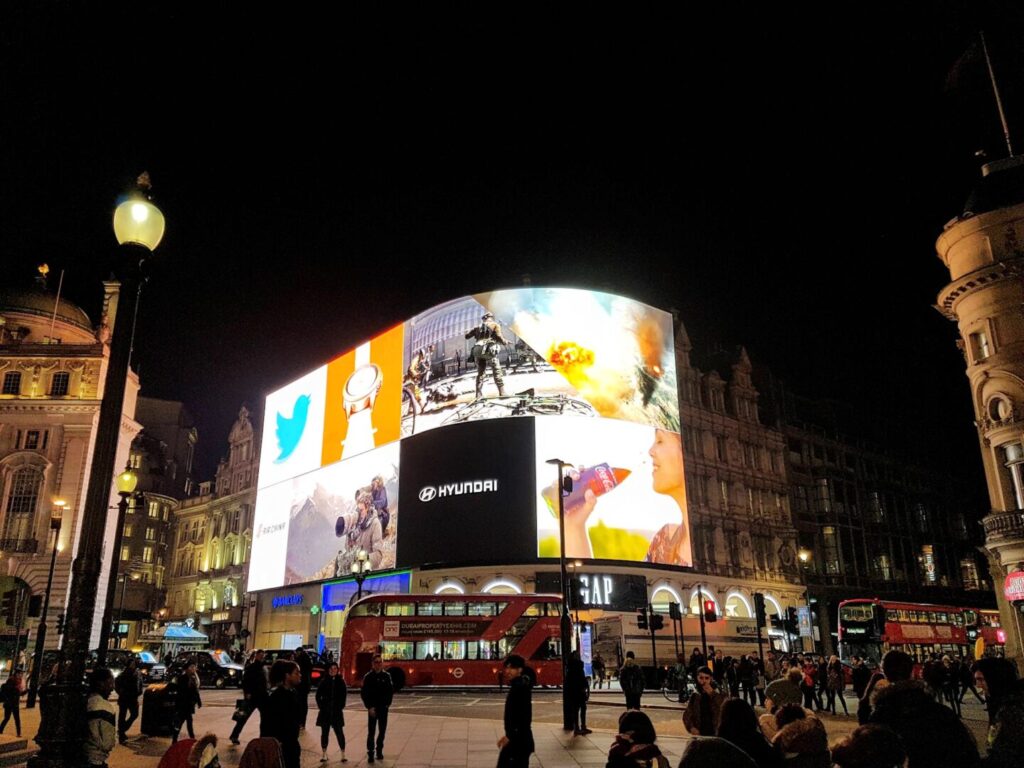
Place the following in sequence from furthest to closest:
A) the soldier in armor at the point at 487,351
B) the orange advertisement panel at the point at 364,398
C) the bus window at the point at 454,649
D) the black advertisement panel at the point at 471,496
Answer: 1. the orange advertisement panel at the point at 364,398
2. the soldier in armor at the point at 487,351
3. the black advertisement panel at the point at 471,496
4. the bus window at the point at 454,649

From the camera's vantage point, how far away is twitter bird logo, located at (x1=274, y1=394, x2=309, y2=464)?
61.5m

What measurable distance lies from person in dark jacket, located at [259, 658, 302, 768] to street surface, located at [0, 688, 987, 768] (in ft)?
17.7

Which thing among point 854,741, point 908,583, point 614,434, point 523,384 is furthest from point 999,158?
point 908,583

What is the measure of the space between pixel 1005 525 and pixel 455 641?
2303 cm

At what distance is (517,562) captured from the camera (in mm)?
45625

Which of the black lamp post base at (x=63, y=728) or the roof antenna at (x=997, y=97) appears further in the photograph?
the roof antenna at (x=997, y=97)

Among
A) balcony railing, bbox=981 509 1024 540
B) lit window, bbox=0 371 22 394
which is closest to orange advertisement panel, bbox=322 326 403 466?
lit window, bbox=0 371 22 394

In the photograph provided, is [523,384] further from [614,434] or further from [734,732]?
[734,732]

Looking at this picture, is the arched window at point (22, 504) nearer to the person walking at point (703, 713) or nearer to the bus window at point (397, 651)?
the bus window at point (397, 651)

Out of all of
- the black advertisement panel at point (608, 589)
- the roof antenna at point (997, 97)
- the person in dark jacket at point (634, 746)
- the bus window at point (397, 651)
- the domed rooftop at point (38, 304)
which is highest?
the domed rooftop at point (38, 304)

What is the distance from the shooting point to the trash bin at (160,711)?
53.0ft

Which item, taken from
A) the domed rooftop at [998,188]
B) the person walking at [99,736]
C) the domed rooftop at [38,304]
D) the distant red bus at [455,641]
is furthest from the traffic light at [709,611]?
the domed rooftop at [38,304]

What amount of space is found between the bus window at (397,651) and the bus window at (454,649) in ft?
4.88

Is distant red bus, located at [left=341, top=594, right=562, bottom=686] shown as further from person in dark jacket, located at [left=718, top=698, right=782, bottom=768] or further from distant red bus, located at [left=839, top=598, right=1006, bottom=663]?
person in dark jacket, located at [left=718, top=698, right=782, bottom=768]
